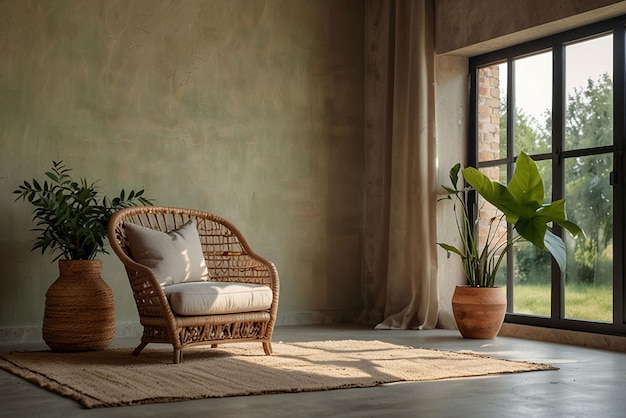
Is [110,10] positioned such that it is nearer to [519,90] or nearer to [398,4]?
[398,4]

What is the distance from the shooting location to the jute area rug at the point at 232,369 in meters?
3.61

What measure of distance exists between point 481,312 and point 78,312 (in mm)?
2661

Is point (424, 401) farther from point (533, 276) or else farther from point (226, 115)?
point (226, 115)

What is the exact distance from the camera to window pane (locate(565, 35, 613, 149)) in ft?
18.4

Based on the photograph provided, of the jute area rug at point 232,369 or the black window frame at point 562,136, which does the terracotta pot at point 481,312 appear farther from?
the jute area rug at point 232,369

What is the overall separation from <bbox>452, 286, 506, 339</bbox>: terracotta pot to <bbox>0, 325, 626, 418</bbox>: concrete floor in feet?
4.22

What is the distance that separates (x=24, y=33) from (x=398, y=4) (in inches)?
114

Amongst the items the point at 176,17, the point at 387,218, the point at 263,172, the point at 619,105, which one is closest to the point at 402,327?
the point at 387,218

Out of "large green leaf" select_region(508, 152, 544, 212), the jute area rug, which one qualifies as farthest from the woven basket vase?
"large green leaf" select_region(508, 152, 544, 212)

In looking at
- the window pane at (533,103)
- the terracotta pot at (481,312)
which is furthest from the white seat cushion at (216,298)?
the window pane at (533,103)

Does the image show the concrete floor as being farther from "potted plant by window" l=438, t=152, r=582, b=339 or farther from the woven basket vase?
"potted plant by window" l=438, t=152, r=582, b=339

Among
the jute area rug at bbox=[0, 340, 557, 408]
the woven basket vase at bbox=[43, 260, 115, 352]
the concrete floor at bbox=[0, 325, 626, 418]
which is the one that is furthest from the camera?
the woven basket vase at bbox=[43, 260, 115, 352]

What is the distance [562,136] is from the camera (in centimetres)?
589

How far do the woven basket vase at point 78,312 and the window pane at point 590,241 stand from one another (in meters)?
3.06
